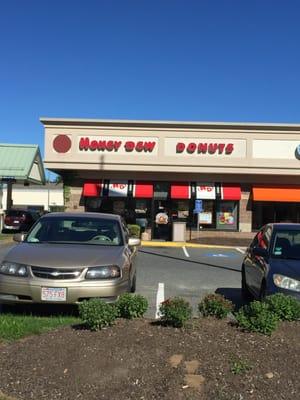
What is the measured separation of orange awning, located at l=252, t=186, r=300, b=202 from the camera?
30016 millimetres

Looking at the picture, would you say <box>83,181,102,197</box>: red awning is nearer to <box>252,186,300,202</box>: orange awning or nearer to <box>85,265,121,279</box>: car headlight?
<box>252,186,300,202</box>: orange awning

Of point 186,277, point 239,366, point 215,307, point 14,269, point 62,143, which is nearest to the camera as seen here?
point 239,366

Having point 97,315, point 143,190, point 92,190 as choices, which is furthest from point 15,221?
point 97,315

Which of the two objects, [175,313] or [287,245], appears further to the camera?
[287,245]

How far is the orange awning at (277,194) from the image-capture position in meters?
30.0

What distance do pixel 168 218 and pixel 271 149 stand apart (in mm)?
6329

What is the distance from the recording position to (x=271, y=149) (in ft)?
99.1

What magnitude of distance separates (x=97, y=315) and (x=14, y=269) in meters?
2.48

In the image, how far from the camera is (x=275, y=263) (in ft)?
28.4

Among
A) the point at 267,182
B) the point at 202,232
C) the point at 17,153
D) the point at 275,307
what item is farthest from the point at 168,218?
the point at 275,307

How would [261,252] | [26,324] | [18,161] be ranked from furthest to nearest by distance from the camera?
1. [18,161]
2. [261,252]
3. [26,324]

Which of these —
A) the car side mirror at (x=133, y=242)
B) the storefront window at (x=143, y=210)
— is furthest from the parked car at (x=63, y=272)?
the storefront window at (x=143, y=210)

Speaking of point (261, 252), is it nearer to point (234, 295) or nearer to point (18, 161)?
point (234, 295)

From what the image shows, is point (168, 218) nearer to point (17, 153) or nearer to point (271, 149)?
point (271, 149)
